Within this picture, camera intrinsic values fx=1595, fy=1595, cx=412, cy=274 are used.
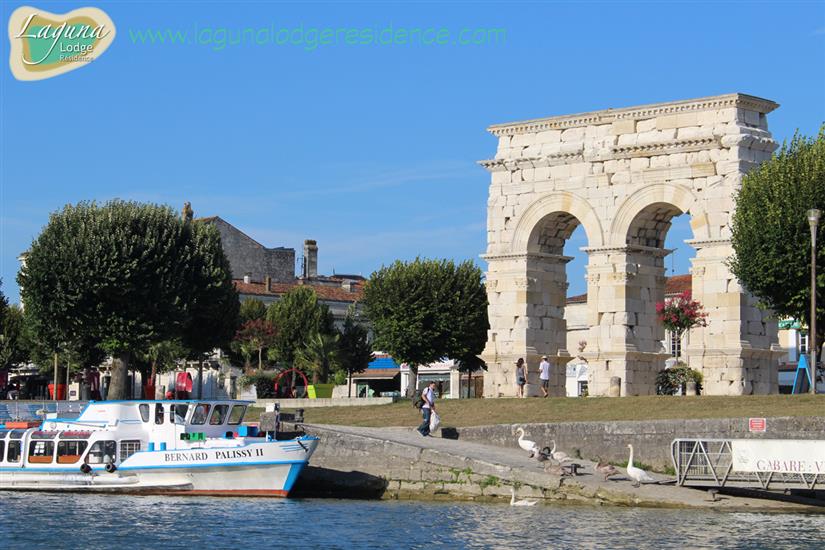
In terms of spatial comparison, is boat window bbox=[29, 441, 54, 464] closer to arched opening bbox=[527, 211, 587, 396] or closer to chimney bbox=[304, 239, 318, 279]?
arched opening bbox=[527, 211, 587, 396]

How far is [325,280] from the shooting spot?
410ft

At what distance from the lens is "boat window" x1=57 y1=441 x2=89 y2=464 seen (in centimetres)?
4544

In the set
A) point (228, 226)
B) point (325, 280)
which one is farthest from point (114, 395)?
point (325, 280)

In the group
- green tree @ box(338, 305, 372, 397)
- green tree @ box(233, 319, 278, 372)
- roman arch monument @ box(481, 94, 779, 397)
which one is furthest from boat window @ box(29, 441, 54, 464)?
green tree @ box(338, 305, 372, 397)

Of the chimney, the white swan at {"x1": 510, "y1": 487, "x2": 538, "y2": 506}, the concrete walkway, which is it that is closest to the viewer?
the concrete walkway

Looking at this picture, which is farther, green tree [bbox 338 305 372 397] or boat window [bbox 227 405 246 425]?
green tree [bbox 338 305 372 397]

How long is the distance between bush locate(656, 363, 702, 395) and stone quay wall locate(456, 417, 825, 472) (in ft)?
35.6

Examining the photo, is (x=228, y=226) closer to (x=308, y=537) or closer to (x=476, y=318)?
(x=476, y=318)

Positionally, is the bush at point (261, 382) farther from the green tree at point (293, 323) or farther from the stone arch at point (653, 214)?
the stone arch at point (653, 214)

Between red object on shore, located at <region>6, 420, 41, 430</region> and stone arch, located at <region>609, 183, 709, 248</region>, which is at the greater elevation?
stone arch, located at <region>609, 183, 709, 248</region>

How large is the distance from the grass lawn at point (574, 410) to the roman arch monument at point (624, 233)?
4.84 metres

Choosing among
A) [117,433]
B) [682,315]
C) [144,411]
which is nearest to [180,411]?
[144,411]

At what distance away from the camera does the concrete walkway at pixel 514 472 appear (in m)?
38.4

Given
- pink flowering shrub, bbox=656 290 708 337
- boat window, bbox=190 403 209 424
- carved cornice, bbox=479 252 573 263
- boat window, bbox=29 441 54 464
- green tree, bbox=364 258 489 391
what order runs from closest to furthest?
1. boat window, bbox=29 441 54 464
2. boat window, bbox=190 403 209 424
3. pink flowering shrub, bbox=656 290 708 337
4. carved cornice, bbox=479 252 573 263
5. green tree, bbox=364 258 489 391
